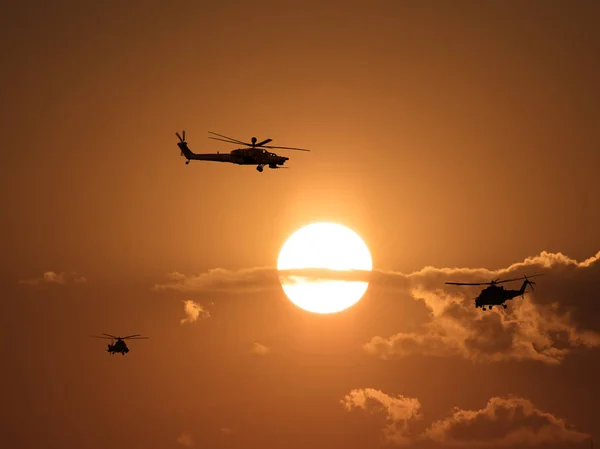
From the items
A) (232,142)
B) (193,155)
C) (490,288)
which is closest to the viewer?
(232,142)

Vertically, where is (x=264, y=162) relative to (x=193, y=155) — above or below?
below

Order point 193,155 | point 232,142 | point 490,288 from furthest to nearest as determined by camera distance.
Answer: point 490,288 → point 193,155 → point 232,142

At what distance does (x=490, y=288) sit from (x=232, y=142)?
67.7 m

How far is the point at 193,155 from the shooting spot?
172625 mm

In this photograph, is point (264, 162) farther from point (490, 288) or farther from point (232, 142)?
point (490, 288)

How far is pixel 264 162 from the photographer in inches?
6009

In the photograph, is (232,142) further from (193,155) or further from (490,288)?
(490,288)

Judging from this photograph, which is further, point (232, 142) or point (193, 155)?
point (193, 155)

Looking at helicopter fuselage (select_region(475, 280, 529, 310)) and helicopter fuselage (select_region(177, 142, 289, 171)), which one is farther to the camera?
helicopter fuselage (select_region(475, 280, 529, 310))

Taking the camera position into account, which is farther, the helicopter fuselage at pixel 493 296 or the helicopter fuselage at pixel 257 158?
the helicopter fuselage at pixel 493 296

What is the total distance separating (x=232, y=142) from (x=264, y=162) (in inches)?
260

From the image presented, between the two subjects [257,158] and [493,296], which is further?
[493,296]

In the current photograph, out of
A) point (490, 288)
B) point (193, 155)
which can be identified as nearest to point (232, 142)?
point (193, 155)

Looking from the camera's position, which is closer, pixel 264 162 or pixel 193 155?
pixel 264 162
